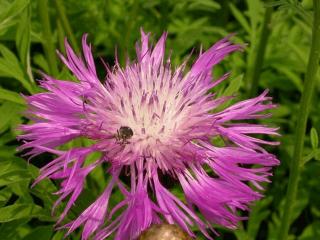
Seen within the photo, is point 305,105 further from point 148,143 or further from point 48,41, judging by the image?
point 48,41

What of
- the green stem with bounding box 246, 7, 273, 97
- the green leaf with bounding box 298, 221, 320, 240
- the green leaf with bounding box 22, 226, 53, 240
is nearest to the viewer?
the green leaf with bounding box 22, 226, 53, 240

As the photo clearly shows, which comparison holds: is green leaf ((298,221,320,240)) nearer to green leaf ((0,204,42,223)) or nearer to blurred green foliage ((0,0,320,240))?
blurred green foliage ((0,0,320,240))

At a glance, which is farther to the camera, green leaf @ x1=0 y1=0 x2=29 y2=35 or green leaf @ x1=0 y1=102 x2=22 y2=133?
green leaf @ x1=0 y1=102 x2=22 y2=133

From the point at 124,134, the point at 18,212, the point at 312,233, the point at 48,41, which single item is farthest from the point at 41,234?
the point at 312,233

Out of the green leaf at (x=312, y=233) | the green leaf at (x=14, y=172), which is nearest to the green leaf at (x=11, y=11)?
the green leaf at (x=14, y=172)

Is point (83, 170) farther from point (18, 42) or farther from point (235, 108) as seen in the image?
point (18, 42)

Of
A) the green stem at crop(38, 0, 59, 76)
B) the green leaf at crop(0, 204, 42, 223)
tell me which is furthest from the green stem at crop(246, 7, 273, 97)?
the green leaf at crop(0, 204, 42, 223)

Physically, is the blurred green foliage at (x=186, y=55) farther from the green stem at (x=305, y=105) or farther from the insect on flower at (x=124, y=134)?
the insect on flower at (x=124, y=134)
